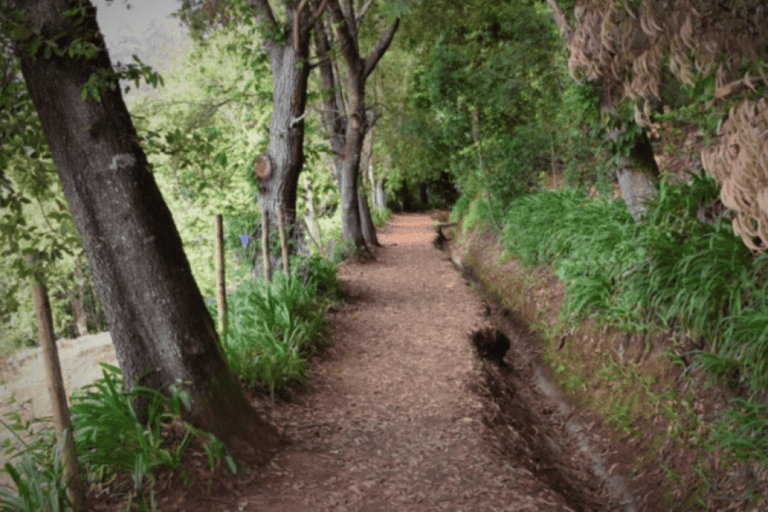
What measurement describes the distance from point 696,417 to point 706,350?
0.58 m

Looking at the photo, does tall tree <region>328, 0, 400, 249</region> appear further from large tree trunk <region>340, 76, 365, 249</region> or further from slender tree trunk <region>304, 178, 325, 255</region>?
slender tree trunk <region>304, 178, 325, 255</region>

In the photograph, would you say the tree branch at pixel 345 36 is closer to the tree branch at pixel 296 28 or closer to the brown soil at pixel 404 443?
the tree branch at pixel 296 28

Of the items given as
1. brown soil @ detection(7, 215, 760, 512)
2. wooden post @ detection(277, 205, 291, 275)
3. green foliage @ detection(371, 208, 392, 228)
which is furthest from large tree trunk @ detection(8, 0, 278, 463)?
green foliage @ detection(371, 208, 392, 228)

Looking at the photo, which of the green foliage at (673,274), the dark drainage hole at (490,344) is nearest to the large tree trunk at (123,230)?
the green foliage at (673,274)

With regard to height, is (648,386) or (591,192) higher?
(591,192)

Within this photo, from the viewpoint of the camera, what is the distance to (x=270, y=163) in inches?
326

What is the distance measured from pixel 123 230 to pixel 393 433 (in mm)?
2618

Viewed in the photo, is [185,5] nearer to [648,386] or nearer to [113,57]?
[113,57]

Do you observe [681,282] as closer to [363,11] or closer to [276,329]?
[276,329]

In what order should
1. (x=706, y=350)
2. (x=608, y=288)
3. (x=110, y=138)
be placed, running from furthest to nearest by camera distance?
(x=608, y=288), (x=706, y=350), (x=110, y=138)

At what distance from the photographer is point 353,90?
40.3ft

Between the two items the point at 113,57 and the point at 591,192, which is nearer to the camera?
the point at 113,57

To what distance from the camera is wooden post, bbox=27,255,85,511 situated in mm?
2883

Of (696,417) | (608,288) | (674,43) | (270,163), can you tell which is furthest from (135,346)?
(270,163)
